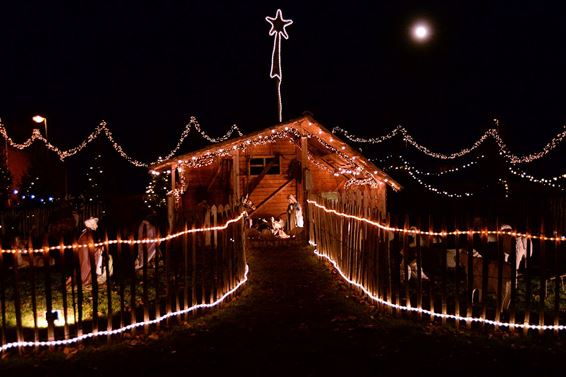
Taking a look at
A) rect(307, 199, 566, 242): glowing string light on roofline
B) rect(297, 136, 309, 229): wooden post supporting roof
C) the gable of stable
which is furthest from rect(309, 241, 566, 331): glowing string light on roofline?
the gable of stable

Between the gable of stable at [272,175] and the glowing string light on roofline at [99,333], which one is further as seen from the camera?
the gable of stable at [272,175]

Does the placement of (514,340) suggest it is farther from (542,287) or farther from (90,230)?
(90,230)

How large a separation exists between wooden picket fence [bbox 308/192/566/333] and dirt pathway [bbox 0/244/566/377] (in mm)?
373

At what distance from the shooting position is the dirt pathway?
577 centimetres

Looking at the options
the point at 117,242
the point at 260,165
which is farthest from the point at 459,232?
the point at 260,165

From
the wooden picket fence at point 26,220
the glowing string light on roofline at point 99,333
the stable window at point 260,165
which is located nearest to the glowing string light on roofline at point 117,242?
the glowing string light on roofline at point 99,333

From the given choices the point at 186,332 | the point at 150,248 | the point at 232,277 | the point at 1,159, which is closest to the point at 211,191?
the point at 150,248

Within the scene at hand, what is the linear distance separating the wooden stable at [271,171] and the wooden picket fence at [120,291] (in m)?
7.56

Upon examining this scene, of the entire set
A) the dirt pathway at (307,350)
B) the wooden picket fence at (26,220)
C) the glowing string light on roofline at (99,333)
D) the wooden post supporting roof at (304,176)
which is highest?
the wooden post supporting roof at (304,176)

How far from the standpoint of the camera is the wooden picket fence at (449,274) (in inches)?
277

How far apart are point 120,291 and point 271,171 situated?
14.8 meters

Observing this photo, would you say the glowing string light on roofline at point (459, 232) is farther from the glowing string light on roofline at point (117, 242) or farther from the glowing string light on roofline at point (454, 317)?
the glowing string light on roofline at point (117, 242)

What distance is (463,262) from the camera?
10789 mm

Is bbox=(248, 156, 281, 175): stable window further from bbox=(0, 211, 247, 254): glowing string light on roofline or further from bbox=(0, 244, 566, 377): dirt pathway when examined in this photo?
bbox=(0, 244, 566, 377): dirt pathway
